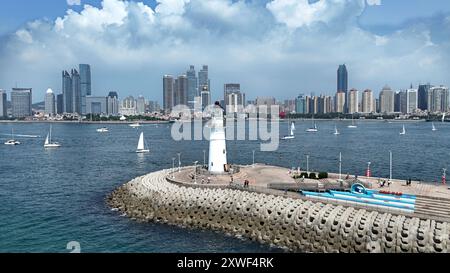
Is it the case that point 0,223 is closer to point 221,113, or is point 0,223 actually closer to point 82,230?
point 82,230

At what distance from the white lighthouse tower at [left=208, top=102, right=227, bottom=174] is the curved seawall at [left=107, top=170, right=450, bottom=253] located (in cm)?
396

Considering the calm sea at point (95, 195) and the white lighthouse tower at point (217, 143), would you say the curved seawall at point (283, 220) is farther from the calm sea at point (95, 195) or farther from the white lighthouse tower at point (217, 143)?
the white lighthouse tower at point (217, 143)

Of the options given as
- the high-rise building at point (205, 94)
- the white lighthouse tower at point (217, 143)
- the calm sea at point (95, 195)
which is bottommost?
the calm sea at point (95, 195)

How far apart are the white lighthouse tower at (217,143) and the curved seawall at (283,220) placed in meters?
3.96

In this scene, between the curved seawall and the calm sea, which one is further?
the calm sea

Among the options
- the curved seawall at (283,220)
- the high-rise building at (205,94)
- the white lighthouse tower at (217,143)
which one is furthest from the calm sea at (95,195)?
the high-rise building at (205,94)

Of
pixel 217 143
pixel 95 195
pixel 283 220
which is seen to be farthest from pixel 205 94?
pixel 283 220

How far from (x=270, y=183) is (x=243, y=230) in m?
4.52

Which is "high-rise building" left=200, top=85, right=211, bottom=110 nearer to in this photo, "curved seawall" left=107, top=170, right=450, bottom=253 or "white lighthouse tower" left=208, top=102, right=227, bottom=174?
"white lighthouse tower" left=208, top=102, right=227, bottom=174

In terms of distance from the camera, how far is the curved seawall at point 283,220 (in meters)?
16.2

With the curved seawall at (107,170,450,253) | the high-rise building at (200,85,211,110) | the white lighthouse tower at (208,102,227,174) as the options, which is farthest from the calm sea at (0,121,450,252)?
the high-rise building at (200,85,211,110)

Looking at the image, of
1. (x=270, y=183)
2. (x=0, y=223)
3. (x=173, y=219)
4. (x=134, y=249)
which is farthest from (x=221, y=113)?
(x=0, y=223)

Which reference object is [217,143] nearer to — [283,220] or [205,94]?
[283,220]

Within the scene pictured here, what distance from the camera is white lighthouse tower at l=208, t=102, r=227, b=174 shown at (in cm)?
2883
